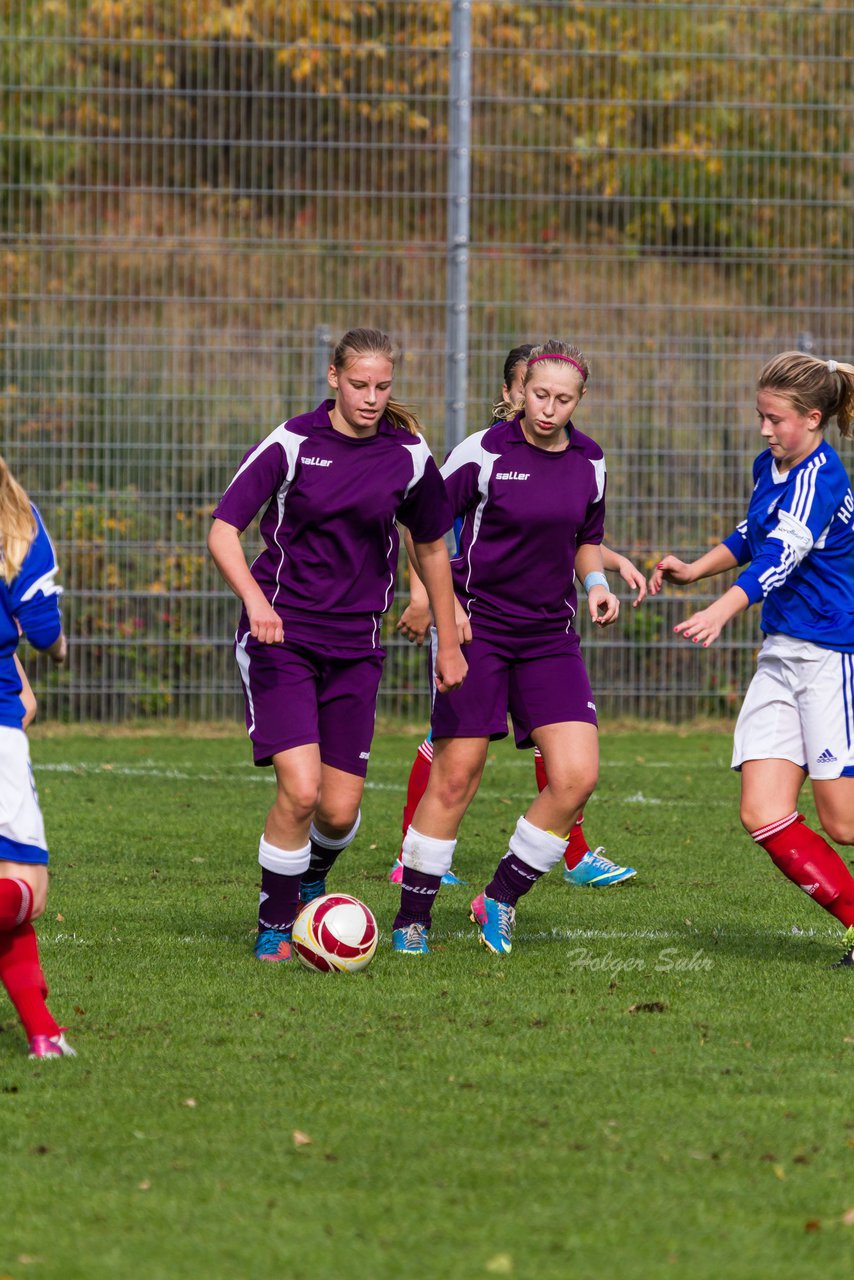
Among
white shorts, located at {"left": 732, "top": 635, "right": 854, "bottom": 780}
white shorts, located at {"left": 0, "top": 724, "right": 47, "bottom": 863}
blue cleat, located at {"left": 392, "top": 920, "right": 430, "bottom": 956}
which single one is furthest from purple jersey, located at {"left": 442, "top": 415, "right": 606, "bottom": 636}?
white shorts, located at {"left": 0, "top": 724, "right": 47, "bottom": 863}

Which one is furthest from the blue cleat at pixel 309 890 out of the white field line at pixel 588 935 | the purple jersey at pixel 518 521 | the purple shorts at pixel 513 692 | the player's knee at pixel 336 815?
the purple jersey at pixel 518 521

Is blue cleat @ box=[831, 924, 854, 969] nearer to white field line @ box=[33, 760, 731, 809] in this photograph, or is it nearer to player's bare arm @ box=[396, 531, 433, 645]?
player's bare arm @ box=[396, 531, 433, 645]

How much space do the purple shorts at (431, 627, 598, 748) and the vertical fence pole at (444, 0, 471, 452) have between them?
714cm

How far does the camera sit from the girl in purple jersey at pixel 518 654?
598 centimetres

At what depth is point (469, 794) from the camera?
604 cm

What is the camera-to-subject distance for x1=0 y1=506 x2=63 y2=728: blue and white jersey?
445cm

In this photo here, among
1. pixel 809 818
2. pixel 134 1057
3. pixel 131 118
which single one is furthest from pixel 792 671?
pixel 131 118

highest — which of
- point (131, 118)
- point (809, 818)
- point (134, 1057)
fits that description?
point (131, 118)

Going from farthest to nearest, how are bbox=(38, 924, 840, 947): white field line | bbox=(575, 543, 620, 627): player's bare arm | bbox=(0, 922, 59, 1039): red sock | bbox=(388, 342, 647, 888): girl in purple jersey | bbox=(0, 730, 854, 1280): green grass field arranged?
bbox=(388, 342, 647, 888): girl in purple jersey < bbox=(38, 924, 840, 947): white field line < bbox=(575, 543, 620, 627): player's bare arm < bbox=(0, 922, 59, 1039): red sock < bbox=(0, 730, 854, 1280): green grass field

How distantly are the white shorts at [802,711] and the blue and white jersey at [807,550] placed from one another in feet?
0.21

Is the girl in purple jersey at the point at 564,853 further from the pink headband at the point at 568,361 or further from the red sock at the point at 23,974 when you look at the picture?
the red sock at the point at 23,974

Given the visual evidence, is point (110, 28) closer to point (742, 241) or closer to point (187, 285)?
point (187, 285)

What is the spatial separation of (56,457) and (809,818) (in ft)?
21.1

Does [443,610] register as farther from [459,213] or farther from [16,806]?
[459,213]
